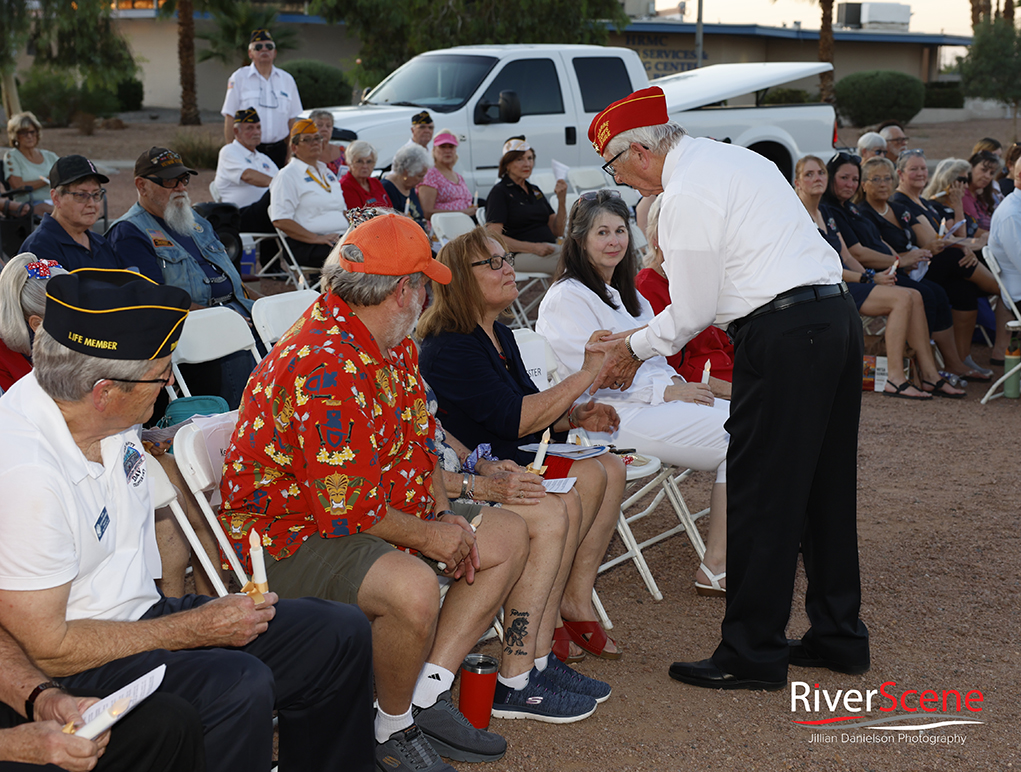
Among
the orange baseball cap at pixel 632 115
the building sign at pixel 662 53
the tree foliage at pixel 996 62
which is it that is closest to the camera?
the orange baseball cap at pixel 632 115

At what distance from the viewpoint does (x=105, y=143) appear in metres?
24.9

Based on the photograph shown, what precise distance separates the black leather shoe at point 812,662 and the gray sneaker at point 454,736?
3.94 feet

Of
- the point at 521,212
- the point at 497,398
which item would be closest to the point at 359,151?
the point at 521,212

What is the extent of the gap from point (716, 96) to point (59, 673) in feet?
36.2

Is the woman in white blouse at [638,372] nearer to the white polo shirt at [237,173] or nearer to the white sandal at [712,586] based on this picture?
the white sandal at [712,586]

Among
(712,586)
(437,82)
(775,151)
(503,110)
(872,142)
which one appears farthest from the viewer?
(775,151)

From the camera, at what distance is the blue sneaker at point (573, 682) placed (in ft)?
11.1

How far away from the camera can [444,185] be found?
9312mm

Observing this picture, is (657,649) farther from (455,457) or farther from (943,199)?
(943,199)

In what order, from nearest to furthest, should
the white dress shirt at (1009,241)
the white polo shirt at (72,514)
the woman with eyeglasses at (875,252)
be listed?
the white polo shirt at (72,514) → the white dress shirt at (1009,241) → the woman with eyeglasses at (875,252)

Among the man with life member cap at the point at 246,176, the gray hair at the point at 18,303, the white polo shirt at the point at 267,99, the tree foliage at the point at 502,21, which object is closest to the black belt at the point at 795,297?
the gray hair at the point at 18,303

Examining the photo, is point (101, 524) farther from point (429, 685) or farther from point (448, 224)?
point (448, 224)

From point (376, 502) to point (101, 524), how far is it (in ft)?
2.43

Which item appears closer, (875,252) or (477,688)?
(477,688)
